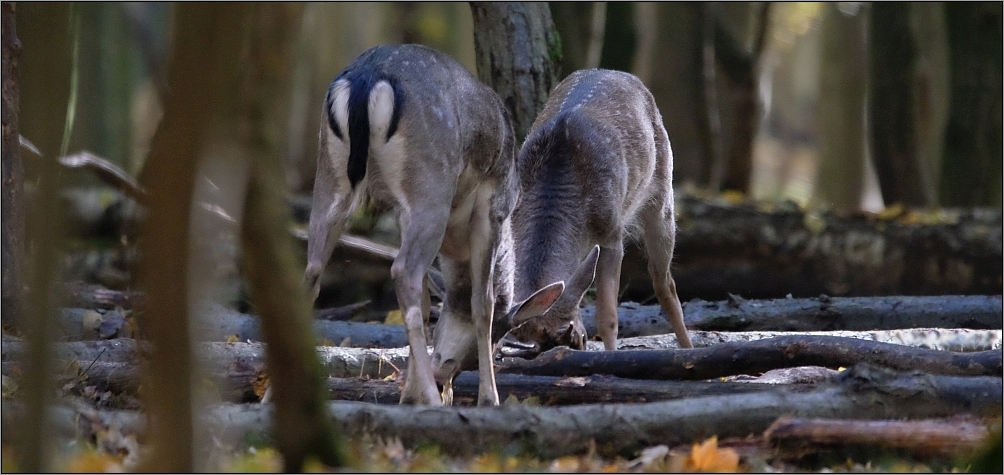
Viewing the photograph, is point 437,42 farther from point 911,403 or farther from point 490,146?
point 911,403

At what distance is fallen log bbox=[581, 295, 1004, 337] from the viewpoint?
871cm

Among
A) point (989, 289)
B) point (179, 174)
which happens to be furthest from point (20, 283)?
point (989, 289)

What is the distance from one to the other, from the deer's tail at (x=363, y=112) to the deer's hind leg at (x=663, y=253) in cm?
320

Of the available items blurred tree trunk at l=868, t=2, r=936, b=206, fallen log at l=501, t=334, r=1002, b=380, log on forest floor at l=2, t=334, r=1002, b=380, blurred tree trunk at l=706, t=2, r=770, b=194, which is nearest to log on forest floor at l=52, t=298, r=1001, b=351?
log on forest floor at l=2, t=334, r=1002, b=380

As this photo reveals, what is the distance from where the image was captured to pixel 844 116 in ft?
67.2

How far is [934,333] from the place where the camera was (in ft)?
26.5

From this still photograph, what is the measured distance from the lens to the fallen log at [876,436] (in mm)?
4605

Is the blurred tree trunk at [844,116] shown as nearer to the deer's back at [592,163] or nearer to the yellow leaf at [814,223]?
the yellow leaf at [814,223]

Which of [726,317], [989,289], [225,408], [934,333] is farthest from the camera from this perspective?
[989,289]

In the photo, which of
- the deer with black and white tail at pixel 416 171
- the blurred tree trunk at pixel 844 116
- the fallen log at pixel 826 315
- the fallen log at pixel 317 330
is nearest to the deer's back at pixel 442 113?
the deer with black and white tail at pixel 416 171

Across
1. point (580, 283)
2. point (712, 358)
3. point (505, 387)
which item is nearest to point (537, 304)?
point (580, 283)

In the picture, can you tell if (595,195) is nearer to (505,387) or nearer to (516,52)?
(516,52)

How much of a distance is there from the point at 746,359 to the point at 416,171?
6.73ft

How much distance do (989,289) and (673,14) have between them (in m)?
6.47
